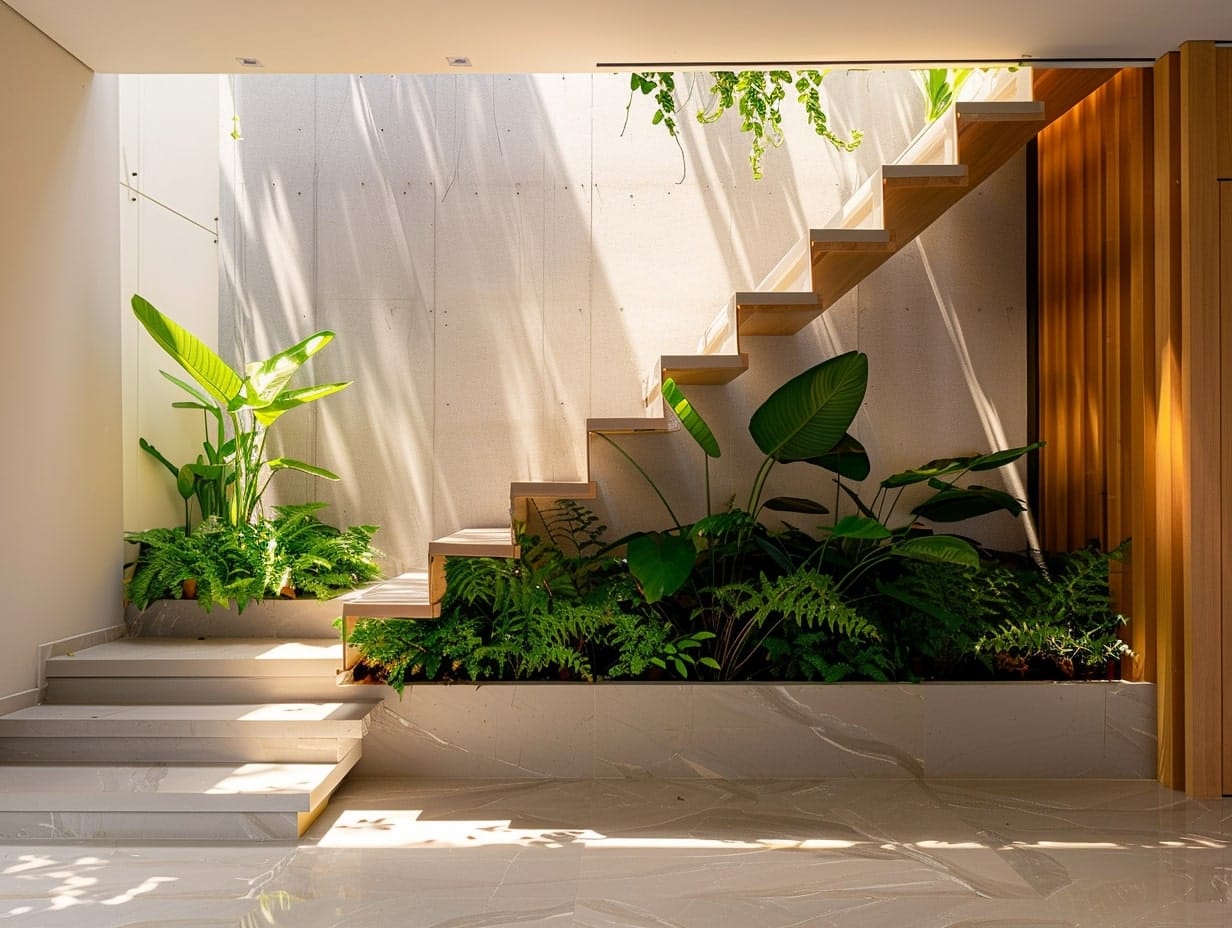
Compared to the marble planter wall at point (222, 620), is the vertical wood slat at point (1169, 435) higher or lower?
higher

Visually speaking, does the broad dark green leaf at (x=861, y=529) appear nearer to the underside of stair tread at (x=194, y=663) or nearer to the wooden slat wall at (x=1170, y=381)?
the wooden slat wall at (x=1170, y=381)

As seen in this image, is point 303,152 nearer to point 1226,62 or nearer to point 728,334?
point 728,334

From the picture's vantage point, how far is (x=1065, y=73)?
389 cm

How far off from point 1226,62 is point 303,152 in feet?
13.3

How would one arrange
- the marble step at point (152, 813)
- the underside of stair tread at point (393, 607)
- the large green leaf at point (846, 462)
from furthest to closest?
the large green leaf at point (846, 462), the underside of stair tread at point (393, 607), the marble step at point (152, 813)

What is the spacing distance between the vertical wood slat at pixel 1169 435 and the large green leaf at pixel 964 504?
599mm

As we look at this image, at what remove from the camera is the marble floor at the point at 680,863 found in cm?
257

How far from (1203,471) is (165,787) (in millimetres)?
3696

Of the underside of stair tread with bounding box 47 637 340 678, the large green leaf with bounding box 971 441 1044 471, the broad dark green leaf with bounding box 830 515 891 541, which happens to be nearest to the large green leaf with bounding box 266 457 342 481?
the underside of stair tread with bounding box 47 637 340 678

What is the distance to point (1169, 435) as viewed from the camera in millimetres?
3646

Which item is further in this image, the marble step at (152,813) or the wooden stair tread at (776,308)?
the wooden stair tread at (776,308)

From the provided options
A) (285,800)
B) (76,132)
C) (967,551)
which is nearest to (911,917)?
(967,551)

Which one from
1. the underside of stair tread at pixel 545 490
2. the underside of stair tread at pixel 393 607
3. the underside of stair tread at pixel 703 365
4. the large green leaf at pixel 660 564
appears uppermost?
the underside of stair tread at pixel 703 365

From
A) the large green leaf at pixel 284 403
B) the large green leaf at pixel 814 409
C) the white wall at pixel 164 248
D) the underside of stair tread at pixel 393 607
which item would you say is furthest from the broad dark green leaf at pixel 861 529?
the white wall at pixel 164 248
